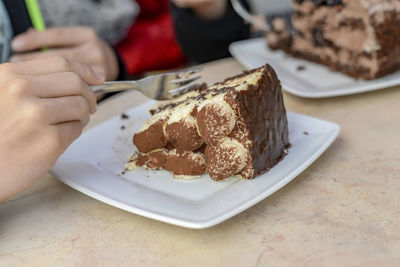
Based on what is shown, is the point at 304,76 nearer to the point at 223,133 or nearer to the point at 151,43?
the point at 223,133

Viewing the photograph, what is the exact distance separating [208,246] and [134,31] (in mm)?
1870

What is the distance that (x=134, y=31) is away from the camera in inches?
94.7

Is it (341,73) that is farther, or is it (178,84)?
(341,73)

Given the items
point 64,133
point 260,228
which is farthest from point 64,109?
point 260,228

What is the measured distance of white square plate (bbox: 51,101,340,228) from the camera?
774mm

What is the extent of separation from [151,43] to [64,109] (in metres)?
1.61

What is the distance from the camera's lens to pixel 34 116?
802 mm

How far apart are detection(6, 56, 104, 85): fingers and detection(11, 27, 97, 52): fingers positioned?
65 cm

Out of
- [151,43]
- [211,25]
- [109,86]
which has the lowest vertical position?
[151,43]

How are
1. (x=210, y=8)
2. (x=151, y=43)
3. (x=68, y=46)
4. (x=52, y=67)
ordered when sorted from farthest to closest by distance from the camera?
(x=151, y=43) < (x=210, y=8) < (x=68, y=46) < (x=52, y=67)

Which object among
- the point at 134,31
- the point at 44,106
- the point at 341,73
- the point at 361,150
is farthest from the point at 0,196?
the point at 134,31

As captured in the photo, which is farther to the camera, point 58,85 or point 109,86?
point 109,86

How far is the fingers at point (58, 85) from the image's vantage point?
2.73ft

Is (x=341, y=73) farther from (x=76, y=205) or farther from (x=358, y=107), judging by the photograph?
(x=76, y=205)
